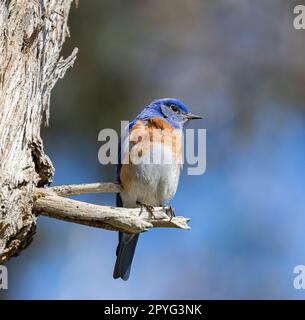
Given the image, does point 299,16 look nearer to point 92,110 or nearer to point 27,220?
point 92,110

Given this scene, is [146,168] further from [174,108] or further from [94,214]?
[94,214]

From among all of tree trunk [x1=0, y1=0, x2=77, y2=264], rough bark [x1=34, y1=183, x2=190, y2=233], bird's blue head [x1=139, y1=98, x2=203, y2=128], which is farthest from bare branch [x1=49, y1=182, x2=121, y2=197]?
bird's blue head [x1=139, y1=98, x2=203, y2=128]

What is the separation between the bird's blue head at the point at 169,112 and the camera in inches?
279

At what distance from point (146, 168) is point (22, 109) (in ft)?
5.41

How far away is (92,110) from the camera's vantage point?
9625mm

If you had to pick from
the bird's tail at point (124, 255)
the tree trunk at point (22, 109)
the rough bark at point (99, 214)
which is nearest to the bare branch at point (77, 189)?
the rough bark at point (99, 214)

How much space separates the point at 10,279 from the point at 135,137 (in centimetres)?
360

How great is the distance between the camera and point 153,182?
6.71 m

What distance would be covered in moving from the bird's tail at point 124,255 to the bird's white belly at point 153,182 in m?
0.39

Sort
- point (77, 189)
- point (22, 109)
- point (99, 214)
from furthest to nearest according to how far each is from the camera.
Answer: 1. point (77, 189)
2. point (22, 109)
3. point (99, 214)

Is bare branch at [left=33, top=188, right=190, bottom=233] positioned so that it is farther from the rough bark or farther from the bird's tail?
the bird's tail

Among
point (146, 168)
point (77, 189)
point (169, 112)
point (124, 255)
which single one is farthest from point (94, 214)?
point (169, 112)

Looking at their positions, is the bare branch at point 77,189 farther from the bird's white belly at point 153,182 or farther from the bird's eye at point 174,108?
the bird's eye at point 174,108

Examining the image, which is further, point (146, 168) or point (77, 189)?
point (146, 168)
